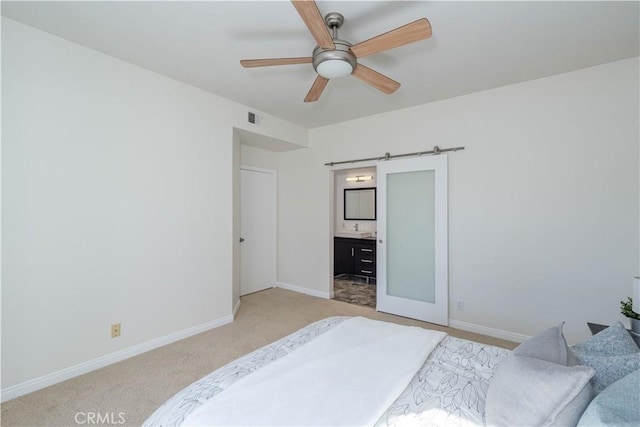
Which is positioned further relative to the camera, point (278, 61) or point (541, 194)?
point (541, 194)

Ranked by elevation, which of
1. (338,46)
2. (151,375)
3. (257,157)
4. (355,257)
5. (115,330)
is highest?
(338,46)

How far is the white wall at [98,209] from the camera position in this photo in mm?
2066

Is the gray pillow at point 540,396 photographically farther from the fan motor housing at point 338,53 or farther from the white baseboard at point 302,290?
the white baseboard at point 302,290

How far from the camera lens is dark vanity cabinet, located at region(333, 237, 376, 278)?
16.8 ft

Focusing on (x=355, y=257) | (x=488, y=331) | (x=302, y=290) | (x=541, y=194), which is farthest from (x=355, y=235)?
(x=541, y=194)

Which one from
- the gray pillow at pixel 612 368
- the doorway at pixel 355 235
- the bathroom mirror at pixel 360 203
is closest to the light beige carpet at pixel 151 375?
the doorway at pixel 355 235

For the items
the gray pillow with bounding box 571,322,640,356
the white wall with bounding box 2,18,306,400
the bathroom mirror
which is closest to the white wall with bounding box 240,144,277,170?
the white wall with bounding box 2,18,306,400

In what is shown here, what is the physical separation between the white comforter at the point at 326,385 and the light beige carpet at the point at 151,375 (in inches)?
47.7

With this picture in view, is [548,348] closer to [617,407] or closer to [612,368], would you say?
[612,368]

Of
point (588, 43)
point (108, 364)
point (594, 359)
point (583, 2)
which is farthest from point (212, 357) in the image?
point (588, 43)

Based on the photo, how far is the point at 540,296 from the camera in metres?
2.83

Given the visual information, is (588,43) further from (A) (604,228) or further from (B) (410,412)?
(B) (410,412)

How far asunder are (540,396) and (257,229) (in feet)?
13.7

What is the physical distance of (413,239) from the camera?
143 inches
